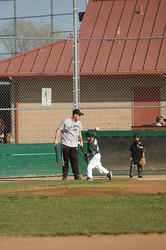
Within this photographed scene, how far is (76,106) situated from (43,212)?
904cm

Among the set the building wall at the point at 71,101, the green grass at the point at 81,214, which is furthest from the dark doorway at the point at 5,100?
the green grass at the point at 81,214

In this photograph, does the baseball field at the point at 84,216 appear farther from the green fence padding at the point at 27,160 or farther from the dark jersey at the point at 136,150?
the green fence padding at the point at 27,160

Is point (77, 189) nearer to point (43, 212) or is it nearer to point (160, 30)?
point (43, 212)

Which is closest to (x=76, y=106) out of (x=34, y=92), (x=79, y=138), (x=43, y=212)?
(x=79, y=138)

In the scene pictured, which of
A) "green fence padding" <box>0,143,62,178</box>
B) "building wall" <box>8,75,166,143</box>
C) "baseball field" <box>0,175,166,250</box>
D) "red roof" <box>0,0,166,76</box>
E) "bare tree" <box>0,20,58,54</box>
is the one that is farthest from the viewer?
"bare tree" <box>0,20,58,54</box>

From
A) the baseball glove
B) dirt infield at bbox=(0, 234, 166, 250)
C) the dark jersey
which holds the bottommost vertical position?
dirt infield at bbox=(0, 234, 166, 250)

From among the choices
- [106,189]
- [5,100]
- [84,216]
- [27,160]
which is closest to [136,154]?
[27,160]

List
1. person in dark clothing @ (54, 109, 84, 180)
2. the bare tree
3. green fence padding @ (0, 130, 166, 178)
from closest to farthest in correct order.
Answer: person in dark clothing @ (54, 109, 84, 180), green fence padding @ (0, 130, 166, 178), the bare tree

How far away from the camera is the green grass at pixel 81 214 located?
11141 mm

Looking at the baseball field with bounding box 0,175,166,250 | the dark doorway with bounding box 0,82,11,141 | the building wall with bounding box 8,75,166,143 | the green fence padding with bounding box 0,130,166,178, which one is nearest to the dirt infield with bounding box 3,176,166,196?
the baseball field with bounding box 0,175,166,250

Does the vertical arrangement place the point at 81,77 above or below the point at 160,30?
below

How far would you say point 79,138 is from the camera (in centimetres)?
2036

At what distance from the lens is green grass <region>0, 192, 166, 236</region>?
1114cm

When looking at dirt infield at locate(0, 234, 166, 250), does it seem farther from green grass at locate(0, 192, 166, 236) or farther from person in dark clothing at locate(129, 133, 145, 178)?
person in dark clothing at locate(129, 133, 145, 178)
